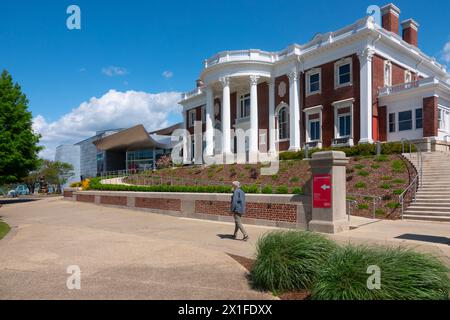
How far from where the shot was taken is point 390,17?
2862cm

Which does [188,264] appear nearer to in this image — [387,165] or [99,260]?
[99,260]

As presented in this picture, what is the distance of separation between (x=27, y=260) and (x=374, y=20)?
27174mm

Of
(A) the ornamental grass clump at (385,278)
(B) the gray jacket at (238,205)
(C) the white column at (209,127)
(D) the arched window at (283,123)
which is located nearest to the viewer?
(A) the ornamental grass clump at (385,278)

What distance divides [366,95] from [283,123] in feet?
26.7

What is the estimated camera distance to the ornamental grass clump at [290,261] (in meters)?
5.38

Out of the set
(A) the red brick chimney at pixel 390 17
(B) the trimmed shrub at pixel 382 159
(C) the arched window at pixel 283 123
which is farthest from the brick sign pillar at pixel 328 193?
(A) the red brick chimney at pixel 390 17

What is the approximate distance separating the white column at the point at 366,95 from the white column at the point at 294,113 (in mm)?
5581

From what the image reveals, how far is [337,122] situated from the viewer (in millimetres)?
26922

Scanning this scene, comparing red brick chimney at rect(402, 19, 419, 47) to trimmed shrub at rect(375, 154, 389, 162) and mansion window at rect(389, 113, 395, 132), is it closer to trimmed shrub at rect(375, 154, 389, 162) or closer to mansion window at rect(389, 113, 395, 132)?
mansion window at rect(389, 113, 395, 132)

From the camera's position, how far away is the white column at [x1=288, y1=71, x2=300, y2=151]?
28959 millimetres

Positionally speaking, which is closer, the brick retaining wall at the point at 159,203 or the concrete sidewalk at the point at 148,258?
the concrete sidewalk at the point at 148,258

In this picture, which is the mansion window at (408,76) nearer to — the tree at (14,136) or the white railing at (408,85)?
the white railing at (408,85)

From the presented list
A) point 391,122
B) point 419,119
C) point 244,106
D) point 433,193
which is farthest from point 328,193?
point 244,106

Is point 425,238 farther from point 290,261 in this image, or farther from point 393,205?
point 290,261
